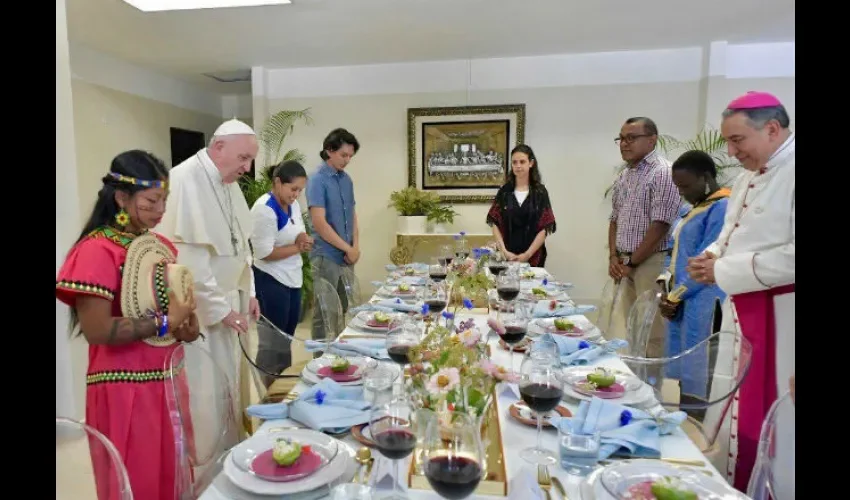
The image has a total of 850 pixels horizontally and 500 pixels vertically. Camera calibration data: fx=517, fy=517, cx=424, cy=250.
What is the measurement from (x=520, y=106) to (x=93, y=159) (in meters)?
4.60

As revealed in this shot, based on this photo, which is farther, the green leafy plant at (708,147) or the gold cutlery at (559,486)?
the green leafy plant at (708,147)

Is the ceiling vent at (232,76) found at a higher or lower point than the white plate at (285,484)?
higher

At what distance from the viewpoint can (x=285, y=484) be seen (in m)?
1.01

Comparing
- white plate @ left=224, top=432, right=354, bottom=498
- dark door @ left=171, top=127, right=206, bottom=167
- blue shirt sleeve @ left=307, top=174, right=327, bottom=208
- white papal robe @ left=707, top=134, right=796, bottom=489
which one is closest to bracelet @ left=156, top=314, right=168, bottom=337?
white plate @ left=224, top=432, right=354, bottom=498

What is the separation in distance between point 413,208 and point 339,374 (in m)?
4.10

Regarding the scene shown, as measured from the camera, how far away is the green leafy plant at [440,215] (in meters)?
5.65

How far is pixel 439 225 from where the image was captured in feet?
18.9

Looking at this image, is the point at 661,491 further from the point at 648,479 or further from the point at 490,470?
the point at 490,470

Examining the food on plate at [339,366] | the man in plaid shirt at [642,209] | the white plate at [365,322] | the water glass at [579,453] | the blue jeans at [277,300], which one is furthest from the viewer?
the man in plaid shirt at [642,209]

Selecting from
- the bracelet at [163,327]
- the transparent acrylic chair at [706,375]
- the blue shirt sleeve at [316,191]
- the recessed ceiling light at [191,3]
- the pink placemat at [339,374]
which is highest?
the recessed ceiling light at [191,3]

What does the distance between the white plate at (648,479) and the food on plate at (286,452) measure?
60 cm

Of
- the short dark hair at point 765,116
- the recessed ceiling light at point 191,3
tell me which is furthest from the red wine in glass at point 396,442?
the recessed ceiling light at point 191,3

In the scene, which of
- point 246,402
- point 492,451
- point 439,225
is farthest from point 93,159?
point 492,451

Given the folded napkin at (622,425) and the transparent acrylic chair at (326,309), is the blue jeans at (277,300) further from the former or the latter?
the folded napkin at (622,425)
